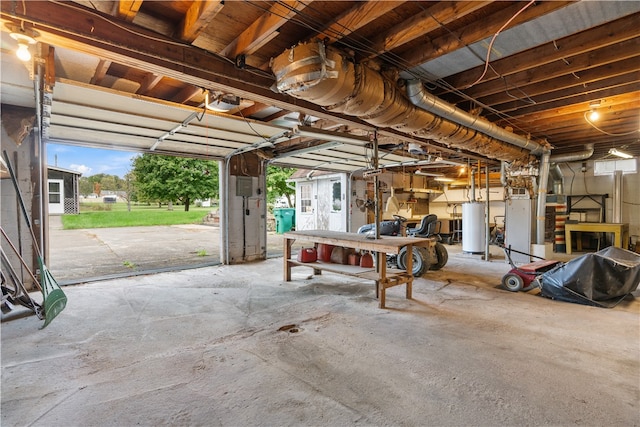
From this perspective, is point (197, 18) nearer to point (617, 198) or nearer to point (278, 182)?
point (617, 198)

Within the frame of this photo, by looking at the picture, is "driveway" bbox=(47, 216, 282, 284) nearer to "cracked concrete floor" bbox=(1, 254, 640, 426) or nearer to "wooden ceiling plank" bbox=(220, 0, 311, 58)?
"cracked concrete floor" bbox=(1, 254, 640, 426)

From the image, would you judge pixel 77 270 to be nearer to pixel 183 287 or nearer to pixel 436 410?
pixel 183 287

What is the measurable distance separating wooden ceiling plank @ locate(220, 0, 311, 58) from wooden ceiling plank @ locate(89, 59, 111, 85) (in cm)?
103

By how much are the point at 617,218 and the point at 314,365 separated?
922cm

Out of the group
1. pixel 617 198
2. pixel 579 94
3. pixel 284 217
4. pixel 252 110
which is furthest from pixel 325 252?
pixel 617 198

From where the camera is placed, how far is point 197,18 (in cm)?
196

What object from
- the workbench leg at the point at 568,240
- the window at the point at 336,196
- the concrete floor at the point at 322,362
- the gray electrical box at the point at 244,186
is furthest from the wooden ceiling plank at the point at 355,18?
the workbench leg at the point at 568,240

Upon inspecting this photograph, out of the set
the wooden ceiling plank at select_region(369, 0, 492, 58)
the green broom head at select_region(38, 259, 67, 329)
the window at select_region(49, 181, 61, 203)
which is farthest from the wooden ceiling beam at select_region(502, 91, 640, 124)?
the window at select_region(49, 181, 61, 203)

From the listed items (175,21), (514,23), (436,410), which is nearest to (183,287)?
(175,21)

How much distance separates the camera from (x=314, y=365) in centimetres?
238

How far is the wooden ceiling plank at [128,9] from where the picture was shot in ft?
6.11

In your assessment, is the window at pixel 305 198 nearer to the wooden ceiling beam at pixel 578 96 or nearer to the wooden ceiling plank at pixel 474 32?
the wooden ceiling beam at pixel 578 96

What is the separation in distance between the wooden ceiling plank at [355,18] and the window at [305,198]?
9041 millimetres

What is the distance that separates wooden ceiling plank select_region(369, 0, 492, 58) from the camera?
6.24ft
